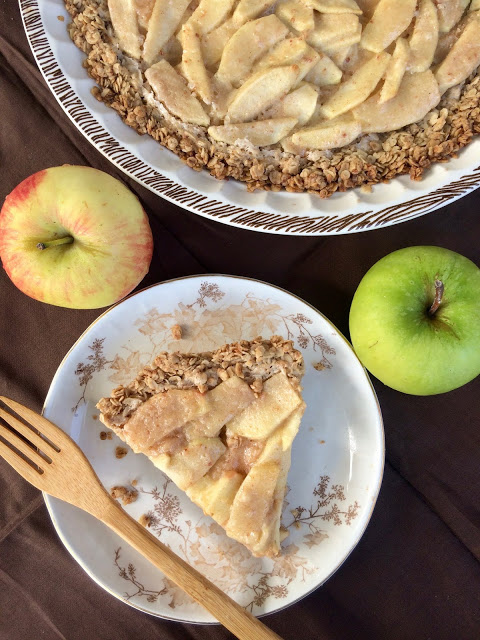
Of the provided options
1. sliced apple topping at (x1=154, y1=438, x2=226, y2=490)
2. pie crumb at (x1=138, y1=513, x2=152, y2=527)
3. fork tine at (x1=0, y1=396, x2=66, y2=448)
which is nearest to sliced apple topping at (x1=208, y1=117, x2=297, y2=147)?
sliced apple topping at (x1=154, y1=438, x2=226, y2=490)

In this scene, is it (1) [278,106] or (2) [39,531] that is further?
(2) [39,531]

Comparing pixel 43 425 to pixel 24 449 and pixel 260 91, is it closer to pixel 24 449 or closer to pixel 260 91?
pixel 24 449

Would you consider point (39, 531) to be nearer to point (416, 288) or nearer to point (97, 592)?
point (97, 592)

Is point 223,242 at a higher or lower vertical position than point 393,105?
lower

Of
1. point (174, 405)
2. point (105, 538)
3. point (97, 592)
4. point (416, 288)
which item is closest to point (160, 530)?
point (105, 538)

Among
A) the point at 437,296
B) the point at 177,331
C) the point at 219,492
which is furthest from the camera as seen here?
the point at 177,331

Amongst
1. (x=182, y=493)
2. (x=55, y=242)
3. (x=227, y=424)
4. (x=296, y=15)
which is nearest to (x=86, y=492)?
(x=182, y=493)

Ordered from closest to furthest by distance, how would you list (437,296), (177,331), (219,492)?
(437,296)
(219,492)
(177,331)
